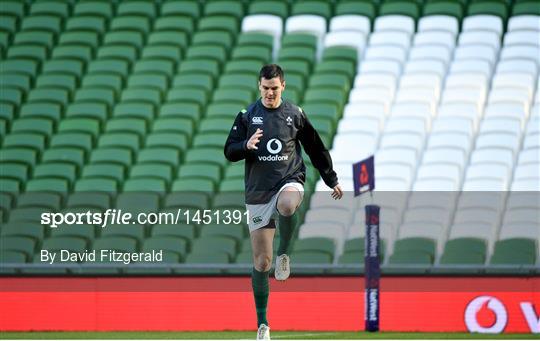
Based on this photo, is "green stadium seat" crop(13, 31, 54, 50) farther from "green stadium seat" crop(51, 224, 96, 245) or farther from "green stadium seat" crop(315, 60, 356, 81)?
"green stadium seat" crop(51, 224, 96, 245)

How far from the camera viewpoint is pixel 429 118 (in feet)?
56.5

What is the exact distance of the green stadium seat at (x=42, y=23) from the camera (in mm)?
20047

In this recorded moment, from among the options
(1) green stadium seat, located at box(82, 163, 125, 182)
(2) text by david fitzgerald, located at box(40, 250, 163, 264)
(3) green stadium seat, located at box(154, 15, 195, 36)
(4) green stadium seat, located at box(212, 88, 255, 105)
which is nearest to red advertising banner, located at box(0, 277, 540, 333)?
(2) text by david fitzgerald, located at box(40, 250, 163, 264)

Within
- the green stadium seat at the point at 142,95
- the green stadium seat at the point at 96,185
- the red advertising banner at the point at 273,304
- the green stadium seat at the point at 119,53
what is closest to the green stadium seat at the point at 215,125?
the green stadium seat at the point at 142,95

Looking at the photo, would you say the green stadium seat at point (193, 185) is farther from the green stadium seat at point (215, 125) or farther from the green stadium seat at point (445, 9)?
the green stadium seat at point (445, 9)

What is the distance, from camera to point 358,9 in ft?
64.7

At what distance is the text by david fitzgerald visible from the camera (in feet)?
46.8

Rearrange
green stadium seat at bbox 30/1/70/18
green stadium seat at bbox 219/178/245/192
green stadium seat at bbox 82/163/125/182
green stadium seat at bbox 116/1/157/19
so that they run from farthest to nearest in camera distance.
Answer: green stadium seat at bbox 30/1/70/18, green stadium seat at bbox 116/1/157/19, green stadium seat at bbox 82/163/125/182, green stadium seat at bbox 219/178/245/192

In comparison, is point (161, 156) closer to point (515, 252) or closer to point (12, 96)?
point (12, 96)

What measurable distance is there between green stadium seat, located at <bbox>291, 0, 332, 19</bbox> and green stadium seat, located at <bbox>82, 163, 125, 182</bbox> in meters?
4.83

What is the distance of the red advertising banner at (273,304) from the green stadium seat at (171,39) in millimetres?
6441

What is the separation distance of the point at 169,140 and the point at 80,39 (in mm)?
3647

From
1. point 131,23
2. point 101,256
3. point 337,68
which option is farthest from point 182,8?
point 101,256

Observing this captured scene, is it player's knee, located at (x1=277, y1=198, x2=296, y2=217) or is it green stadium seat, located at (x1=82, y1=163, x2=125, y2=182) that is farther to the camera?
green stadium seat, located at (x1=82, y1=163, x2=125, y2=182)
